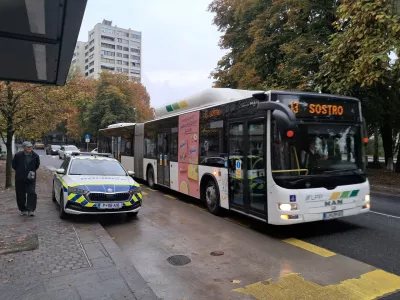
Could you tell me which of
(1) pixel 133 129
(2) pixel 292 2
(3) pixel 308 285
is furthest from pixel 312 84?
(3) pixel 308 285

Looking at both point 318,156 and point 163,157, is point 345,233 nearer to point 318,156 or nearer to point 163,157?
point 318,156

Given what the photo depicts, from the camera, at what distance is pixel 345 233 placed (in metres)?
7.04

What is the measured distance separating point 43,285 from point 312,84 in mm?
13984

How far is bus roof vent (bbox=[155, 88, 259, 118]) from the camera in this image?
9.11 meters

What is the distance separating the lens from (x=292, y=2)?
16734mm

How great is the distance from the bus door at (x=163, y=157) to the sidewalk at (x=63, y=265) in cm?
473

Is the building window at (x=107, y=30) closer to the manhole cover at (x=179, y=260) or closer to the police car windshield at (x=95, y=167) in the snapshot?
the police car windshield at (x=95, y=167)

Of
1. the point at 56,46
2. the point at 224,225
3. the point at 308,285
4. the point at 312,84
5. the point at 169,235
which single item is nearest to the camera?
the point at 56,46

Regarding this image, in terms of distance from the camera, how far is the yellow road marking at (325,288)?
425 centimetres

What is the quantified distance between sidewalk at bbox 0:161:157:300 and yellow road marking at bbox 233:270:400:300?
4.70ft

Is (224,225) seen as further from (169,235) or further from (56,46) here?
(56,46)

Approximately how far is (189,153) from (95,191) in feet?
10.9

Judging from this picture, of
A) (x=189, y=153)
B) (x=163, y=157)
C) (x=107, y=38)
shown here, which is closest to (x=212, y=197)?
(x=189, y=153)

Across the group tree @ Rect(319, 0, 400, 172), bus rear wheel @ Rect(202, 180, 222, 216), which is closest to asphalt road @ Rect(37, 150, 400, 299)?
bus rear wheel @ Rect(202, 180, 222, 216)
